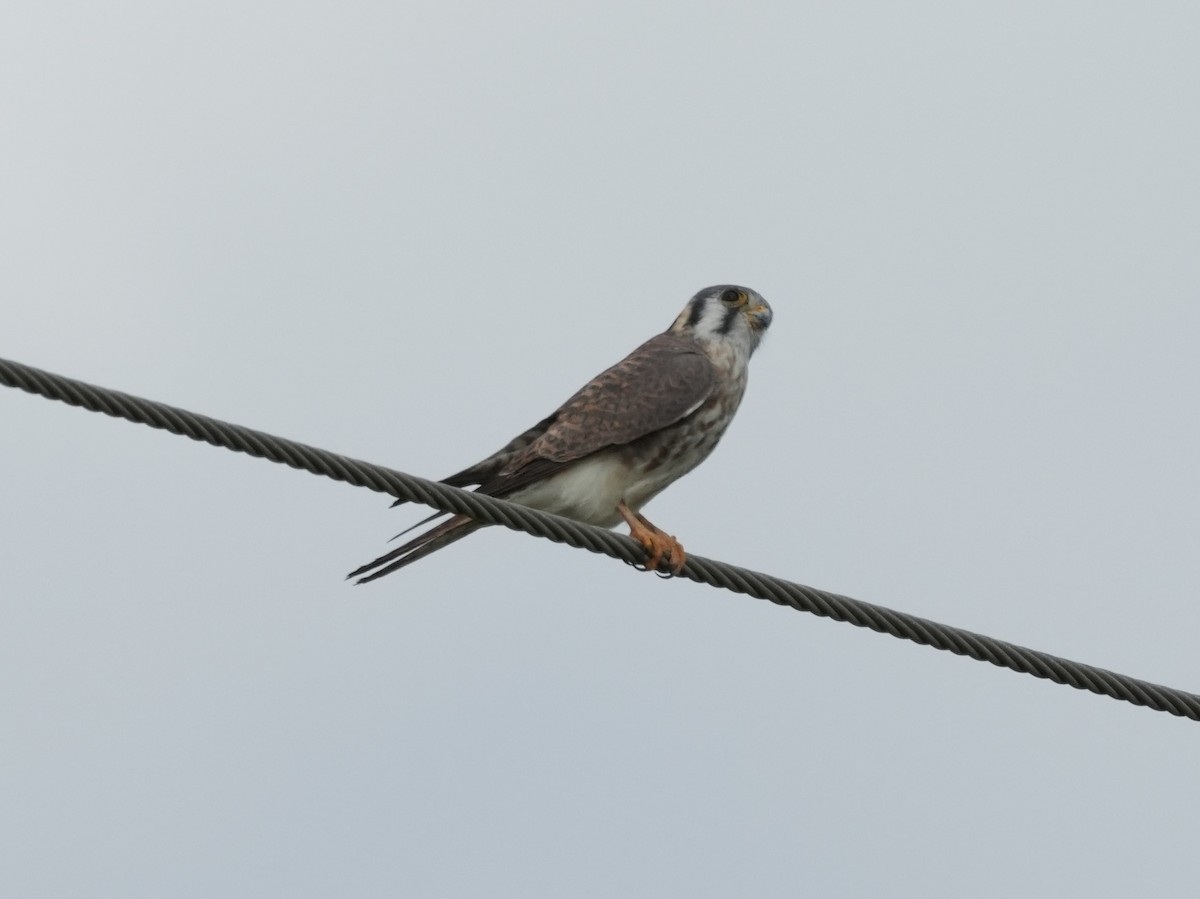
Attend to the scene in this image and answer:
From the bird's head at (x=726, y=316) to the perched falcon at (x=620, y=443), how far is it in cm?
31

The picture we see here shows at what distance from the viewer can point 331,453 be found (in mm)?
3809

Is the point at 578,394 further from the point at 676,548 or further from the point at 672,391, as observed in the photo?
the point at 676,548

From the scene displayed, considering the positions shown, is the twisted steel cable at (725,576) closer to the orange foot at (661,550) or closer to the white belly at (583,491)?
the orange foot at (661,550)

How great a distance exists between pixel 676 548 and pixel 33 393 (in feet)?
7.50

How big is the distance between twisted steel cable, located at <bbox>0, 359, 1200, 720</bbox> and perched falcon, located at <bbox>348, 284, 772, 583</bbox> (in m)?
1.09

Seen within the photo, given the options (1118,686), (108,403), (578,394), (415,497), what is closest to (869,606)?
(1118,686)

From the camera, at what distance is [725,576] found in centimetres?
446

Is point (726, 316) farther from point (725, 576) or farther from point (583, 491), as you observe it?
point (725, 576)

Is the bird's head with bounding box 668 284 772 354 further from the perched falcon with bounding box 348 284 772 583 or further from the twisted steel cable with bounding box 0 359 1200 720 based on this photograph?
the twisted steel cable with bounding box 0 359 1200 720

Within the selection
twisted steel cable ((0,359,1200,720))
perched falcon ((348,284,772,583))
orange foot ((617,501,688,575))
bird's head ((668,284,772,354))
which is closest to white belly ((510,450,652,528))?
perched falcon ((348,284,772,583))

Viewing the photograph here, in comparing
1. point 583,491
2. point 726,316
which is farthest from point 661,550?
point 726,316

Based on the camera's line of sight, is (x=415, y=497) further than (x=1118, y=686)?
No

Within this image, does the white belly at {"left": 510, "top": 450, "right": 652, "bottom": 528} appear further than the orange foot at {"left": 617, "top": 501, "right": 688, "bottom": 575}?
Yes

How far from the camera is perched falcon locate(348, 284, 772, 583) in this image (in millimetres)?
5820
